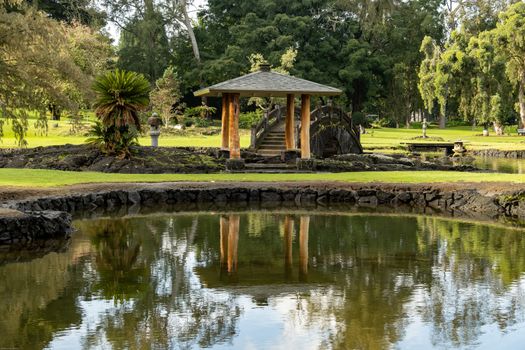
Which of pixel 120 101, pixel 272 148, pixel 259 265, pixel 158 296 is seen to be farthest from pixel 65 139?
pixel 158 296

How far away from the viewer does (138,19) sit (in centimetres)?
6975

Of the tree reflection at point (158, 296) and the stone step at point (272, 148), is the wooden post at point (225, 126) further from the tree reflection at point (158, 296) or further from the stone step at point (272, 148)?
the tree reflection at point (158, 296)

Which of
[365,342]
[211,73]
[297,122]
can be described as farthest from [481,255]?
[211,73]

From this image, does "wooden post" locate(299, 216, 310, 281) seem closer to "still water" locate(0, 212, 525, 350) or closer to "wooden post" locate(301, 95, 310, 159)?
"still water" locate(0, 212, 525, 350)

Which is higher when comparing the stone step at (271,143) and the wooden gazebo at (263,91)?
the wooden gazebo at (263,91)

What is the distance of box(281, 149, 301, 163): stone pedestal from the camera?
32.8 metres

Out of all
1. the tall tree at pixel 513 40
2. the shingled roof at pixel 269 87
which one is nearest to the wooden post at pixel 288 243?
the shingled roof at pixel 269 87

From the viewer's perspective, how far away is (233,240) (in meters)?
16.5

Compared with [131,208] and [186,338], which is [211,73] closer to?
[131,208]

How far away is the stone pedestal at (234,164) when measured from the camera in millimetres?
30047

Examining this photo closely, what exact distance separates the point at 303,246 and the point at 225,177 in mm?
10666

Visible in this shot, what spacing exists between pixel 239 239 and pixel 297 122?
2148 centimetres

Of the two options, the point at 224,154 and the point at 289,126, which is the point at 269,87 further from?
the point at 224,154

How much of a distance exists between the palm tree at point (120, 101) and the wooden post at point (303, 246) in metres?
11.3
